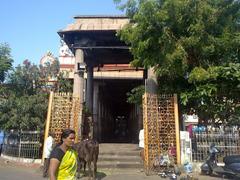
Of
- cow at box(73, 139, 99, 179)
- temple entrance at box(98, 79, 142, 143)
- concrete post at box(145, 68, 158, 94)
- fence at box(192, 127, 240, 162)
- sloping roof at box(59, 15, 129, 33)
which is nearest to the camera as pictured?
cow at box(73, 139, 99, 179)

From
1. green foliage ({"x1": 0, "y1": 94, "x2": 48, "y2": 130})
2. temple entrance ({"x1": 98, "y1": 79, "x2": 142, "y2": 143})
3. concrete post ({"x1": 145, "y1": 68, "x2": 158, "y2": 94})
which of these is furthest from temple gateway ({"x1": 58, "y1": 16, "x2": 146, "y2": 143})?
concrete post ({"x1": 145, "y1": 68, "x2": 158, "y2": 94})

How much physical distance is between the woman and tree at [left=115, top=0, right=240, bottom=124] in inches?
390

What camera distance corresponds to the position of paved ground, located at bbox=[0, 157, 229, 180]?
598 inches

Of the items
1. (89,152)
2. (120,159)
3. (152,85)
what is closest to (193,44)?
(152,85)

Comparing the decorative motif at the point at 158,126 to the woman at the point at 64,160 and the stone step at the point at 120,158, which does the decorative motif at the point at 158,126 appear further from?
the woman at the point at 64,160

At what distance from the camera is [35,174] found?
16.5 m

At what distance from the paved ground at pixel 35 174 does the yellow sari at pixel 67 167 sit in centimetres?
937

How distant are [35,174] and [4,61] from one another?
9.21 metres

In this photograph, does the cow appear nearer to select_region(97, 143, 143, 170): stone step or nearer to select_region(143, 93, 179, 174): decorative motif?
select_region(143, 93, 179, 174): decorative motif

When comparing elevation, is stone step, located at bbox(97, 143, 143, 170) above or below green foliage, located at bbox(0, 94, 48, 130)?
below

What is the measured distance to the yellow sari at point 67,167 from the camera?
229 inches

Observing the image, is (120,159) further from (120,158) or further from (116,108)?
(116,108)

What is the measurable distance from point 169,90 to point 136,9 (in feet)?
12.0

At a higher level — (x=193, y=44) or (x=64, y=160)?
(x=193, y=44)
